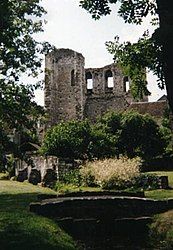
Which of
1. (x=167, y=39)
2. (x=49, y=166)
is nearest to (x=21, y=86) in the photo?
(x=49, y=166)

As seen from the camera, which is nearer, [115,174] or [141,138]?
[115,174]

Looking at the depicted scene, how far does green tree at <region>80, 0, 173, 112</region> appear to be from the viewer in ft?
25.3

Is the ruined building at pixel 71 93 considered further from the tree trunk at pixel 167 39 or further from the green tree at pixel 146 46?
the tree trunk at pixel 167 39

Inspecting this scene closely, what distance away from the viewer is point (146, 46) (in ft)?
39.2

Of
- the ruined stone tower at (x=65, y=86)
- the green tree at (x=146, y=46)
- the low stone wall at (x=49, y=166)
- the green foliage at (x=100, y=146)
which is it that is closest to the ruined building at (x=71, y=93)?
the ruined stone tower at (x=65, y=86)

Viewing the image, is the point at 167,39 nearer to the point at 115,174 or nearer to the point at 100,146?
the point at 115,174

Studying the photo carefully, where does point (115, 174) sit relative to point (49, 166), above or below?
below

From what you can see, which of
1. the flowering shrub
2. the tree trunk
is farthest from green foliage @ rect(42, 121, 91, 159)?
the tree trunk

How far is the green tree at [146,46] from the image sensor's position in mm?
7727

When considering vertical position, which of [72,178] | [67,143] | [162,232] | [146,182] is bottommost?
[162,232]

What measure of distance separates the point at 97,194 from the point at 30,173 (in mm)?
12524

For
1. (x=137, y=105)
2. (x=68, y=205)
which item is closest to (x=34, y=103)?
(x=68, y=205)

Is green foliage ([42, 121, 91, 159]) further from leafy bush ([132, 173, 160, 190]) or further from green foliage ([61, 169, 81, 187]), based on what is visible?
leafy bush ([132, 173, 160, 190])

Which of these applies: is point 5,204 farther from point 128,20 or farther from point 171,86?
point 171,86
